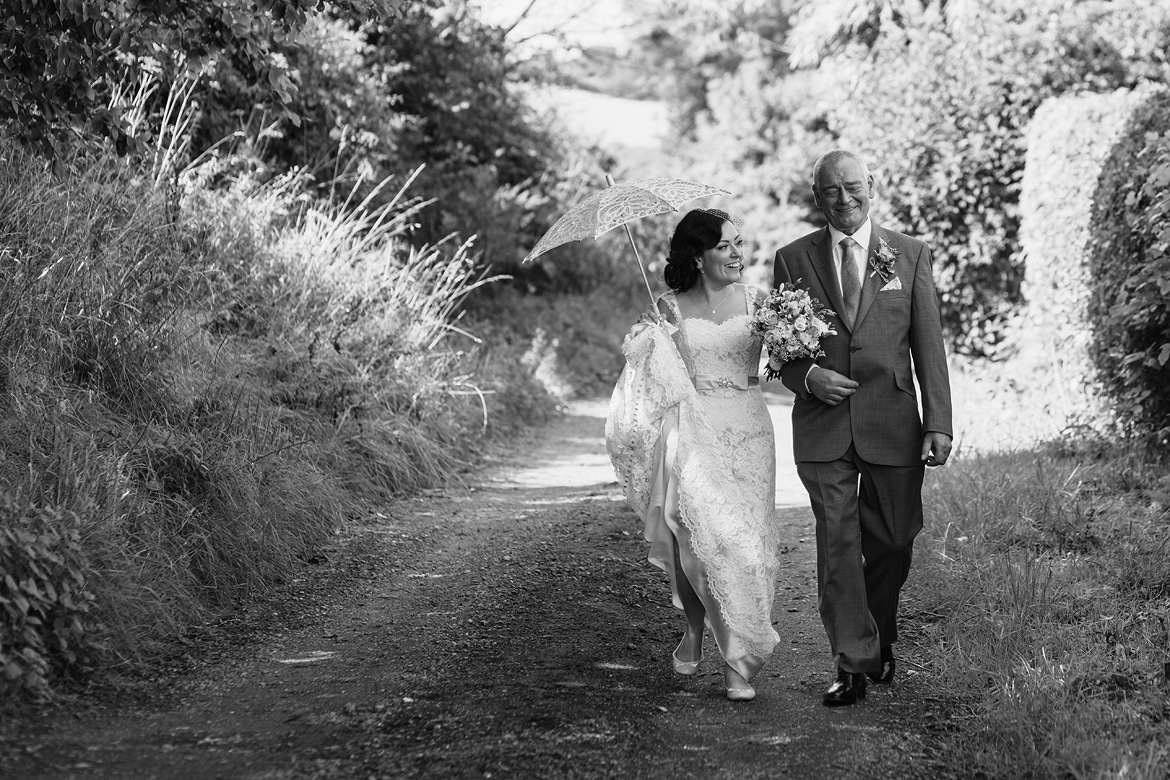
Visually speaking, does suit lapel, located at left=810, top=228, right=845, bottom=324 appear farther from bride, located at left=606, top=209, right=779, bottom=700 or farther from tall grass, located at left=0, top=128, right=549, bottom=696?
tall grass, located at left=0, top=128, right=549, bottom=696

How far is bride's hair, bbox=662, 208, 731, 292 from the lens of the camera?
5188 mm

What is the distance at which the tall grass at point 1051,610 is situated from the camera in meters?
4.14

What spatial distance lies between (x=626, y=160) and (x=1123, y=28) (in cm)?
1881

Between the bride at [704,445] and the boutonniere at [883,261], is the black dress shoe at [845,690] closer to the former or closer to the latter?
the bride at [704,445]

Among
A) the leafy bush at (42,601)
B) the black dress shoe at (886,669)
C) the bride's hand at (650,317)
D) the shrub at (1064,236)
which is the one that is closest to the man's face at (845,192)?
the bride's hand at (650,317)

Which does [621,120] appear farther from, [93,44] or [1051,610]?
[1051,610]

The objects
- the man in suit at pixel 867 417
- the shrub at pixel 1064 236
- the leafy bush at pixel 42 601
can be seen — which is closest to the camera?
the leafy bush at pixel 42 601

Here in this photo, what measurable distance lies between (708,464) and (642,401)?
0.42 m

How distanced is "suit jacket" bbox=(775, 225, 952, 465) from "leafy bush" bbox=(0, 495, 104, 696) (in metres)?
2.92

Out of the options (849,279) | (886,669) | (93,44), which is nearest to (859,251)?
(849,279)

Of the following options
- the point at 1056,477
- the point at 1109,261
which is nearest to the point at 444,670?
the point at 1056,477

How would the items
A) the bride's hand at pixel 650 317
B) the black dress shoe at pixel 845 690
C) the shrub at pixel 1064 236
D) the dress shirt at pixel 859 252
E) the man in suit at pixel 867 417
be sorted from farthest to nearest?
1. the shrub at pixel 1064 236
2. the bride's hand at pixel 650 317
3. the dress shirt at pixel 859 252
4. the man in suit at pixel 867 417
5. the black dress shoe at pixel 845 690

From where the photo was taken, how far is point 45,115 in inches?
238

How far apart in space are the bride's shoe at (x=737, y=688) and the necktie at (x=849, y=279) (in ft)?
5.02
